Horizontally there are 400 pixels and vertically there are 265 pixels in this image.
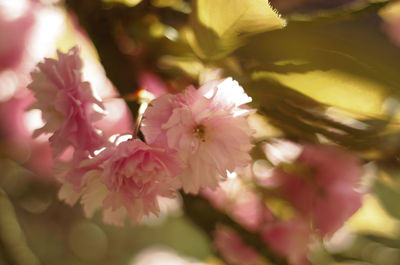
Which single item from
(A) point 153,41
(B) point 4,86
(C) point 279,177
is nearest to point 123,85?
(A) point 153,41

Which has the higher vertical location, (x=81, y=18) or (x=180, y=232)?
(x=81, y=18)

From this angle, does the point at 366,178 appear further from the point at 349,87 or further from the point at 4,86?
the point at 4,86

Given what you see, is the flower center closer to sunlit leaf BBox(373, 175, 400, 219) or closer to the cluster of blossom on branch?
the cluster of blossom on branch

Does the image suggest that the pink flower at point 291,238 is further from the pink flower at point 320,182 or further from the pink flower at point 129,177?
the pink flower at point 129,177

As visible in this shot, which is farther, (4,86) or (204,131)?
(4,86)

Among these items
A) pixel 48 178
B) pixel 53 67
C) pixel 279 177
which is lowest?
pixel 48 178

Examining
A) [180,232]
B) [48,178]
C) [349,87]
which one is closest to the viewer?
[349,87]

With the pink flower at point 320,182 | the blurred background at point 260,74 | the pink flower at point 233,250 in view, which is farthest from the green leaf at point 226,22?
the pink flower at point 233,250

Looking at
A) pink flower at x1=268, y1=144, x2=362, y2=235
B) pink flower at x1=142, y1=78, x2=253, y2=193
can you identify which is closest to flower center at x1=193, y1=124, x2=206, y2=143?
pink flower at x1=142, y1=78, x2=253, y2=193
